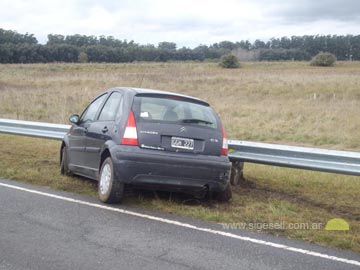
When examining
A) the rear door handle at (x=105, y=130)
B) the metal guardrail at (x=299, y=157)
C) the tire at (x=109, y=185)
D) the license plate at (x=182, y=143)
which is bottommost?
the tire at (x=109, y=185)

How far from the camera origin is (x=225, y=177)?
7160mm

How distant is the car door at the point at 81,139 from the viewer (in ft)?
27.4

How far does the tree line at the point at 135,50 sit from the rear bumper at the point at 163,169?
9452 centimetres

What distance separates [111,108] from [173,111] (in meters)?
1.04

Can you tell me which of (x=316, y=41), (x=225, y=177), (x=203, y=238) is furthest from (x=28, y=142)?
(x=316, y=41)

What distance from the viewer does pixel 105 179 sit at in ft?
23.8

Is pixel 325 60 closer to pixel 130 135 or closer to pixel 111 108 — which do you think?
pixel 111 108

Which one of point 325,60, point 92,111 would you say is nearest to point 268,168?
point 92,111

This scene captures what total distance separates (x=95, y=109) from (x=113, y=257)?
13.0 feet

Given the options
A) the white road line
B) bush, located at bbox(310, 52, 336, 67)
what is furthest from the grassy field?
bush, located at bbox(310, 52, 336, 67)

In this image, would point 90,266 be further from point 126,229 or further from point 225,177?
point 225,177

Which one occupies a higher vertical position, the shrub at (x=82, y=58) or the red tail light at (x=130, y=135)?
the shrub at (x=82, y=58)

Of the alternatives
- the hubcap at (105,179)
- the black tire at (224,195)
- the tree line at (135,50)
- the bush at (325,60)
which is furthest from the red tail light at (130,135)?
the tree line at (135,50)

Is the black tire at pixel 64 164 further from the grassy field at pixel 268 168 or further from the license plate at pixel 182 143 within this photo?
the license plate at pixel 182 143
